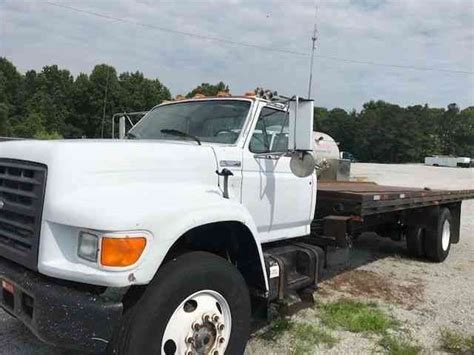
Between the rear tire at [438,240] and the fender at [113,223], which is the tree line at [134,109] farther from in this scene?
the fender at [113,223]

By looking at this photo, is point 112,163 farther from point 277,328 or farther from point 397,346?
point 397,346

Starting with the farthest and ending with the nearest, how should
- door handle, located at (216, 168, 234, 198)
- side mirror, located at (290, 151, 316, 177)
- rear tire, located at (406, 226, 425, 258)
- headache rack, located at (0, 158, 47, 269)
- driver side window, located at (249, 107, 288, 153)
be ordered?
1. rear tire, located at (406, 226, 425, 258)
2. driver side window, located at (249, 107, 288, 153)
3. side mirror, located at (290, 151, 316, 177)
4. door handle, located at (216, 168, 234, 198)
5. headache rack, located at (0, 158, 47, 269)

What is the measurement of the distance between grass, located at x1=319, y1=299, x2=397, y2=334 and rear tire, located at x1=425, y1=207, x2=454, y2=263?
2.86 metres

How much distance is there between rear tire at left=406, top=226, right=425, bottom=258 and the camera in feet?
27.2

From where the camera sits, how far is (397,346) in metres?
4.57

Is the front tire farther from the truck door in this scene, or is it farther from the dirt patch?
the dirt patch

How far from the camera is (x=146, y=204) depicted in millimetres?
3135

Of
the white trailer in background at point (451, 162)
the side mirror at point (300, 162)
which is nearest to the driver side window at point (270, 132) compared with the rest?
the side mirror at point (300, 162)

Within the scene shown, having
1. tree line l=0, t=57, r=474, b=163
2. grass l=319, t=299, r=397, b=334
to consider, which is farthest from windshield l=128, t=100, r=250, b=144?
tree line l=0, t=57, r=474, b=163

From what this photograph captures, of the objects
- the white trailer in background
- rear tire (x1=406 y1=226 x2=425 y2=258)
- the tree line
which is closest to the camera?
rear tire (x1=406 y1=226 x2=425 y2=258)

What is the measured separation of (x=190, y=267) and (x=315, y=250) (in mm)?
2108

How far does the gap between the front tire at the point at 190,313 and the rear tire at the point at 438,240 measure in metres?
5.41

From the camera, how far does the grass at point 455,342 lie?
4666mm

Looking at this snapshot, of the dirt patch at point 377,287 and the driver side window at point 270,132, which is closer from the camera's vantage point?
the driver side window at point 270,132
